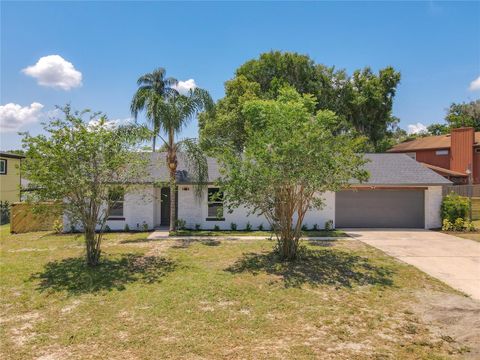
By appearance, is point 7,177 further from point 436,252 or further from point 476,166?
point 476,166

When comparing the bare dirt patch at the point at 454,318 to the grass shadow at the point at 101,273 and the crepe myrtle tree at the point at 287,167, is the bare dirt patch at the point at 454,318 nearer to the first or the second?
the crepe myrtle tree at the point at 287,167

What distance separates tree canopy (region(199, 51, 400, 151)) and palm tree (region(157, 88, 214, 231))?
13591 mm

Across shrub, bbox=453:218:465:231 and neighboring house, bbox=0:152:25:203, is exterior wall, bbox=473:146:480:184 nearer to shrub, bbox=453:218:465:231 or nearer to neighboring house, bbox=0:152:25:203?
shrub, bbox=453:218:465:231

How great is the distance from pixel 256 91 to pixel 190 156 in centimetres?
1504

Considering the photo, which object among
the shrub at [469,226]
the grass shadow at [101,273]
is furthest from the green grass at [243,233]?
the shrub at [469,226]

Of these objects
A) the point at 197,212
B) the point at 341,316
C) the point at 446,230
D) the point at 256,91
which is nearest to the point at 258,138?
the point at 341,316

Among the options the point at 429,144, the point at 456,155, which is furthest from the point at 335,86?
the point at 456,155

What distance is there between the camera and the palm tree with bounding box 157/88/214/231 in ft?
46.5

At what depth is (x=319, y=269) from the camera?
9.27 meters

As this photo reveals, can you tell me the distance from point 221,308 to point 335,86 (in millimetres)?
32237

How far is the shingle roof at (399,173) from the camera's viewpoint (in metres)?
17.2

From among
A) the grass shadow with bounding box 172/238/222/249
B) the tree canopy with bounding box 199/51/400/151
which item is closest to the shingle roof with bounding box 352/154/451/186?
the grass shadow with bounding box 172/238/222/249

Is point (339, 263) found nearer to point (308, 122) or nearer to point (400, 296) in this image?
point (400, 296)

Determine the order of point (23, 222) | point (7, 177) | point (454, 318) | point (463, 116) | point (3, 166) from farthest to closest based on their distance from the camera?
point (463, 116) < point (7, 177) < point (3, 166) < point (23, 222) < point (454, 318)
